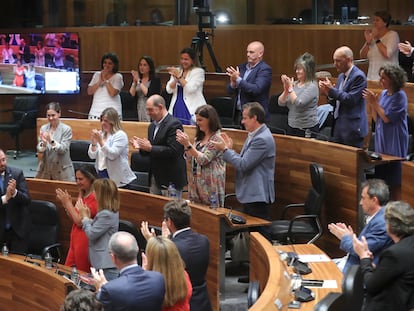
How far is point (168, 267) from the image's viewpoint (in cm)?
541

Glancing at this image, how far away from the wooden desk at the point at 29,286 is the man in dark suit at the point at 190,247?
0.82 metres

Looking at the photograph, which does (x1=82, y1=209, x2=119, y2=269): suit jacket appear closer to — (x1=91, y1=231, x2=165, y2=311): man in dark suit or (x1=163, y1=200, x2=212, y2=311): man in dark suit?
(x1=163, y1=200, x2=212, y2=311): man in dark suit

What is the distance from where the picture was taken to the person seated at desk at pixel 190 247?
20.1 ft

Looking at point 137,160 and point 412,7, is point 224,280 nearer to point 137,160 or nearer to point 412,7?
point 137,160

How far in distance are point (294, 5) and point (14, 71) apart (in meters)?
3.91

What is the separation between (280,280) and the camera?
18.0 ft

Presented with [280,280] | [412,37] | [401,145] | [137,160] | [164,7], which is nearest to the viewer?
[280,280]

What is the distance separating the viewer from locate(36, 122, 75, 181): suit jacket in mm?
9141

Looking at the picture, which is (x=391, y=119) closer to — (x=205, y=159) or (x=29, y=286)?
(x=205, y=159)

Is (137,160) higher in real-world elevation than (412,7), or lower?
lower

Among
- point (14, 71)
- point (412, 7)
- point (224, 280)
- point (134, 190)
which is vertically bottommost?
point (224, 280)

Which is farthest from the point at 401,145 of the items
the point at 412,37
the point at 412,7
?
the point at 412,7

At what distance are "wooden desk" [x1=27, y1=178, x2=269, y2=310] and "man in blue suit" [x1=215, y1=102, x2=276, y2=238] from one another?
6.5 inches

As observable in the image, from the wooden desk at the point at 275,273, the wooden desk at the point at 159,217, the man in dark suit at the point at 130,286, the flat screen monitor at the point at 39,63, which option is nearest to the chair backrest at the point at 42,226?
the wooden desk at the point at 159,217
